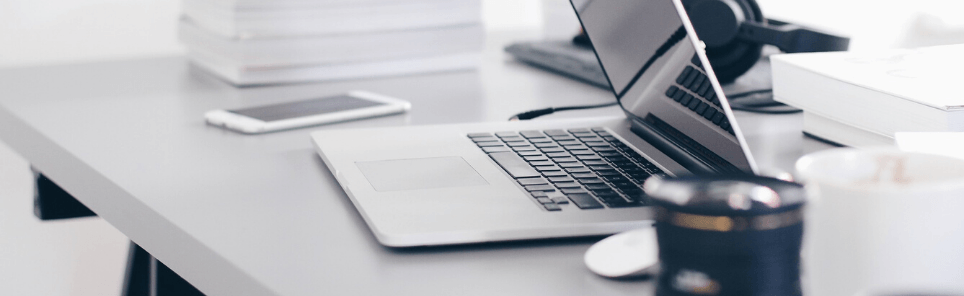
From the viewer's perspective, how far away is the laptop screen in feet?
1.91

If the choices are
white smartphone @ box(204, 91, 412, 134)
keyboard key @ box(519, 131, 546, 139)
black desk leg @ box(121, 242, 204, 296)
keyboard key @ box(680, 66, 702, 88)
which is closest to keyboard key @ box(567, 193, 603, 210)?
keyboard key @ box(680, 66, 702, 88)

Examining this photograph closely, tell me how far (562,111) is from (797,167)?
0.62 metres

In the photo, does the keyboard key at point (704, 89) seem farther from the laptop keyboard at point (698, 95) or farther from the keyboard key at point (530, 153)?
the keyboard key at point (530, 153)

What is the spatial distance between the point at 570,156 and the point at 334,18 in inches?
23.5

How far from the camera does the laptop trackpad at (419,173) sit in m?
0.65

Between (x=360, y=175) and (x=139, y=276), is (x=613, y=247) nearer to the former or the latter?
(x=360, y=175)

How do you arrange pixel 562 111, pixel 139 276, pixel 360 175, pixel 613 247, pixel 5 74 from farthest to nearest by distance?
pixel 5 74
pixel 139 276
pixel 562 111
pixel 360 175
pixel 613 247

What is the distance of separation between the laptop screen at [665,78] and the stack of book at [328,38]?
0.43 meters

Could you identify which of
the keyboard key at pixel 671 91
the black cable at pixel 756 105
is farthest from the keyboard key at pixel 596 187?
the black cable at pixel 756 105

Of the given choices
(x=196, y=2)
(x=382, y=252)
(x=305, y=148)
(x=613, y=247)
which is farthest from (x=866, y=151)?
(x=196, y=2)

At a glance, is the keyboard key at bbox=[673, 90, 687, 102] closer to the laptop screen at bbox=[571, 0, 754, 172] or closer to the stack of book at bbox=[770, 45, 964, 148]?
the laptop screen at bbox=[571, 0, 754, 172]

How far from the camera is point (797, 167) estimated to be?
0.39 meters

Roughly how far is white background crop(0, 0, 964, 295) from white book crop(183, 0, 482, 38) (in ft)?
0.86

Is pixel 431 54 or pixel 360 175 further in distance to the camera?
pixel 431 54
